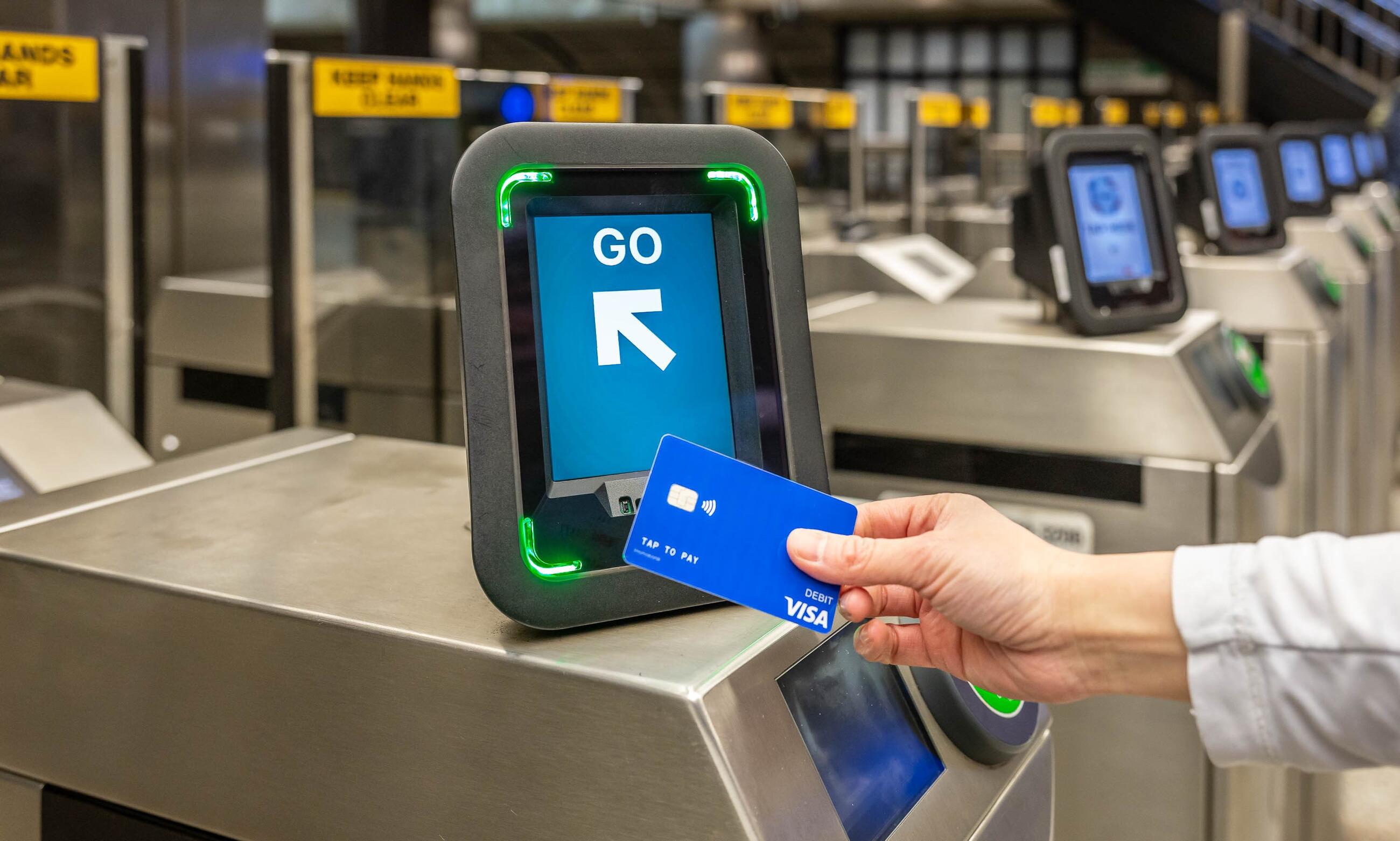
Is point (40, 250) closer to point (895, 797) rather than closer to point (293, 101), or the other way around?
point (293, 101)

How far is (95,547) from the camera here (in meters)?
0.75

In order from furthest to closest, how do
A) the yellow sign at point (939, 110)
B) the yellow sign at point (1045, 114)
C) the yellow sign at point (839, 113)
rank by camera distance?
1. the yellow sign at point (1045, 114)
2. the yellow sign at point (939, 110)
3. the yellow sign at point (839, 113)

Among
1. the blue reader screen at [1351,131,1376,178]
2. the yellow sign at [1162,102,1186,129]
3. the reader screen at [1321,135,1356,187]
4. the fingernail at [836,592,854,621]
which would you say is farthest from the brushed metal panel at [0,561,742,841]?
the yellow sign at [1162,102,1186,129]

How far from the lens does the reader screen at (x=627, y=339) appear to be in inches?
25.9

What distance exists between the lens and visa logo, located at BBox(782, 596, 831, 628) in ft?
1.99

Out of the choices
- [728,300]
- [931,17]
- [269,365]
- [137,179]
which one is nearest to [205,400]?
[269,365]

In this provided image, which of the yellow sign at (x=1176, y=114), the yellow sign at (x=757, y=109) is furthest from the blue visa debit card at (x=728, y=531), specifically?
the yellow sign at (x=1176, y=114)

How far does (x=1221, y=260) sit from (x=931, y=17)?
11608mm

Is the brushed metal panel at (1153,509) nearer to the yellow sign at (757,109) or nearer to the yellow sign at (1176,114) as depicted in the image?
the yellow sign at (757,109)

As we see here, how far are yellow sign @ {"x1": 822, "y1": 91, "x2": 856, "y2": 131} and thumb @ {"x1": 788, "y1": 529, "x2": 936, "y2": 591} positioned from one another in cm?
287

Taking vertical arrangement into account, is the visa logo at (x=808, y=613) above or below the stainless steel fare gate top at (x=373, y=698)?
above

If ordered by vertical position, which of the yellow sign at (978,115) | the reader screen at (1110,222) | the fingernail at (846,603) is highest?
the yellow sign at (978,115)

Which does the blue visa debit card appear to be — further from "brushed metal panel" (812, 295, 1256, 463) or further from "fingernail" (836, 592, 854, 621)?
"brushed metal panel" (812, 295, 1256, 463)

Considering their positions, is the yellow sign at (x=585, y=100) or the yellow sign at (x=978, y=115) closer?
the yellow sign at (x=585, y=100)
